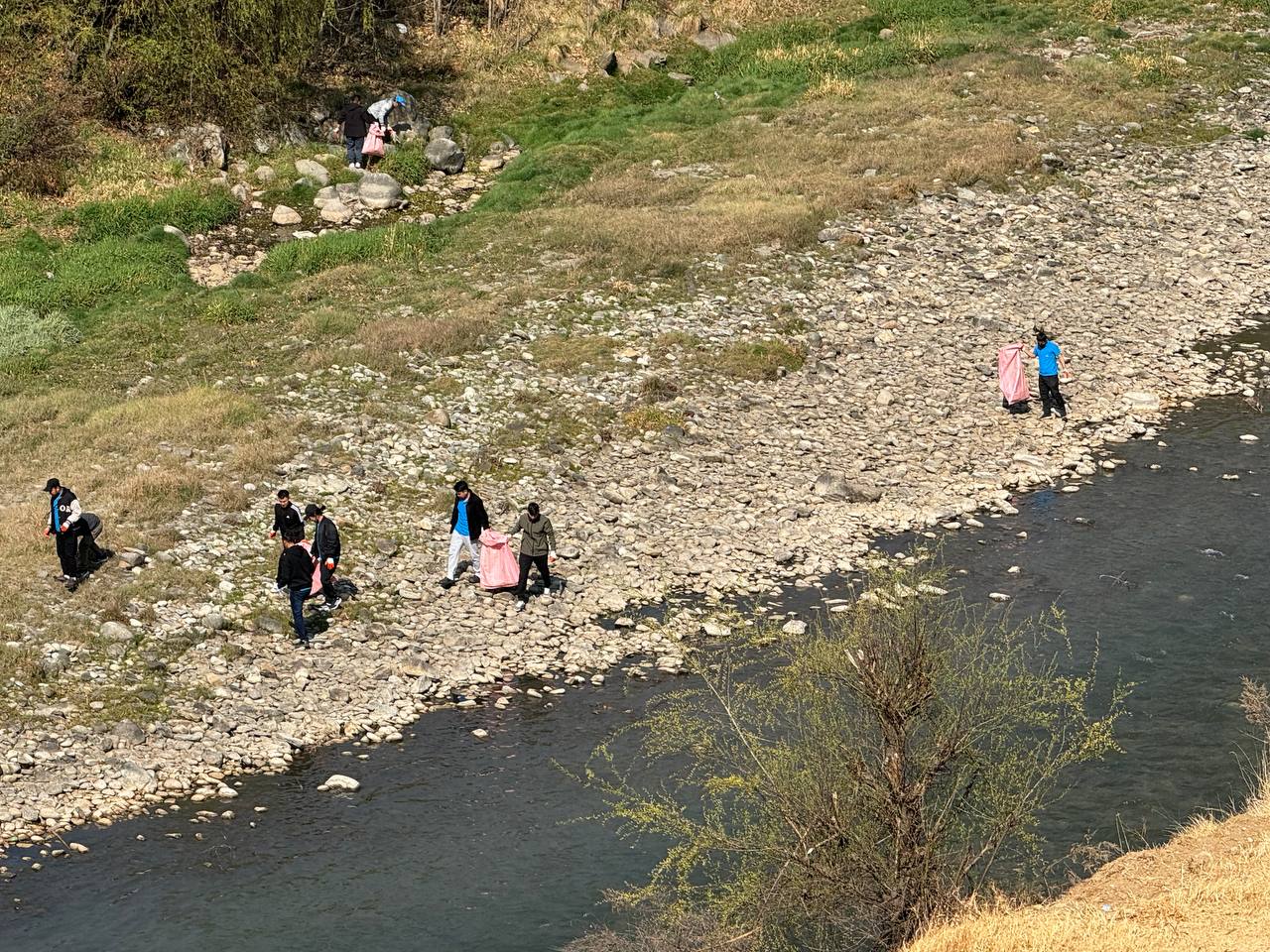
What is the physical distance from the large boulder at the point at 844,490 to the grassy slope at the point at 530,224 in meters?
5.06

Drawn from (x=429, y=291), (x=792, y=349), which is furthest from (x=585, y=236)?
(x=792, y=349)

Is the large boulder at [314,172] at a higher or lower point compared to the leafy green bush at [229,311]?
higher

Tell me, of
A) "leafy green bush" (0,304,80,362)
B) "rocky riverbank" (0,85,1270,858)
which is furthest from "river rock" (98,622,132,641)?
"leafy green bush" (0,304,80,362)

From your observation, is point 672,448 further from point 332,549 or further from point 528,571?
point 332,549

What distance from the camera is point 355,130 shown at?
4175 centimetres

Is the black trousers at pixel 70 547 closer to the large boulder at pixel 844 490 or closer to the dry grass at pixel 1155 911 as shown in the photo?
the large boulder at pixel 844 490

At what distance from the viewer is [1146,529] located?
25.5 meters

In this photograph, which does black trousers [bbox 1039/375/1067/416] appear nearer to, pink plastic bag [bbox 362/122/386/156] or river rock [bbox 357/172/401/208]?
river rock [bbox 357/172/401/208]

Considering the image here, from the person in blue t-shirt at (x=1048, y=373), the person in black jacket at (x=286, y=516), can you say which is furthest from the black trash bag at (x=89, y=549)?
the person in blue t-shirt at (x=1048, y=373)

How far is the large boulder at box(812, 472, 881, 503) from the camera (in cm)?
2650

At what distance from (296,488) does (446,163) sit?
66.3 ft

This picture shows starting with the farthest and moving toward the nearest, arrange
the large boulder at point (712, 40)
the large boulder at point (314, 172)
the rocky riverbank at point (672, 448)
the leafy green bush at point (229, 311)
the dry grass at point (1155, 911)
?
1. the large boulder at point (712, 40)
2. the large boulder at point (314, 172)
3. the leafy green bush at point (229, 311)
4. the rocky riverbank at point (672, 448)
5. the dry grass at point (1155, 911)

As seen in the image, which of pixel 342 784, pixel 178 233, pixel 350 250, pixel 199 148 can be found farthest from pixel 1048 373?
pixel 199 148

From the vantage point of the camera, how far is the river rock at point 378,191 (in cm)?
4053
